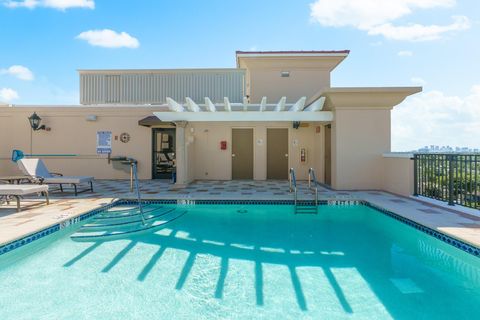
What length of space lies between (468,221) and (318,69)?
396 inches

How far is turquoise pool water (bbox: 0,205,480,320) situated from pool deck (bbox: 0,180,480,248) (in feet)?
1.12

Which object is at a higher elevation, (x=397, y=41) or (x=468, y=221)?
(x=397, y=41)

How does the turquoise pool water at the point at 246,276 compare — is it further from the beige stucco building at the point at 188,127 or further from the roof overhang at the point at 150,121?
the roof overhang at the point at 150,121

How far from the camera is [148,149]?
12383 mm

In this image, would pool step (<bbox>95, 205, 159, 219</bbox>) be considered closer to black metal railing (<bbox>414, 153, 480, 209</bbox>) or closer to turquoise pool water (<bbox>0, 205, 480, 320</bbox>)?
turquoise pool water (<bbox>0, 205, 480, 320</bbox>)

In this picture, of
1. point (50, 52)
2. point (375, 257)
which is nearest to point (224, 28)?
point (50, 52)

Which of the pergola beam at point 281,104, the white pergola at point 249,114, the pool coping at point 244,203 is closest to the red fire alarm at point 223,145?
the white pergola at point 249,114

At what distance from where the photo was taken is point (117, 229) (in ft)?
19.1

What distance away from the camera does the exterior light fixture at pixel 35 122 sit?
11766mm

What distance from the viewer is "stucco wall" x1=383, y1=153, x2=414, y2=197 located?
312 inches

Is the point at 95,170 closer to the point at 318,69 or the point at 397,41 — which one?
the point at 318,69

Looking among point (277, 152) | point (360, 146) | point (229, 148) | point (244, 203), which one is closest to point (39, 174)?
point (244, 203)

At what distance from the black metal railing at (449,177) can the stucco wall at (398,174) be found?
0.15 metres

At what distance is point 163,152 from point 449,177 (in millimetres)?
10613
